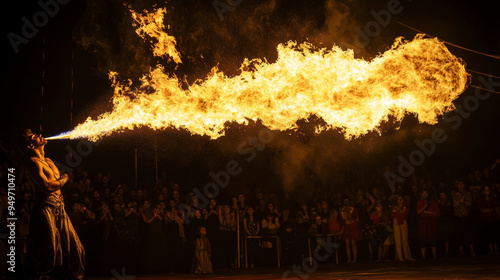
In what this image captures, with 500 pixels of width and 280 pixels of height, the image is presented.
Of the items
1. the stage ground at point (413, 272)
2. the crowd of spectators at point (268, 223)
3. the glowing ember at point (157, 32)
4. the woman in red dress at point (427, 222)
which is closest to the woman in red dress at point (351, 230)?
the crowd of spectators at point (268, 223)

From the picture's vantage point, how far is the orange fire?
10484 millimetres

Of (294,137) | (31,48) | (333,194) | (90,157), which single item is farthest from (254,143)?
(31,48)

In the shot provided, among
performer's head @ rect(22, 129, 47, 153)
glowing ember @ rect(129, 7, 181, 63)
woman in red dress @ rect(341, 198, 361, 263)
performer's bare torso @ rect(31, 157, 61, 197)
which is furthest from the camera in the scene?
glowing ember @ rect(129, 7, 181, 63)

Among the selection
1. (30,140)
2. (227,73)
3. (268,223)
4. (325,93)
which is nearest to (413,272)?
(325,93)

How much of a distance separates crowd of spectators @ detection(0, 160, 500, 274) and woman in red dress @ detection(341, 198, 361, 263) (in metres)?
0.02

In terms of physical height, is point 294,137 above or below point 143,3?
below

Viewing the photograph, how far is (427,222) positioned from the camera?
12766 millimetres

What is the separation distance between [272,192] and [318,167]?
1.66 metres

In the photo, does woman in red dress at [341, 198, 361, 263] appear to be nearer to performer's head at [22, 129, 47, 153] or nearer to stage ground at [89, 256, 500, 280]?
stage ground at [89, 256, 500, 280]

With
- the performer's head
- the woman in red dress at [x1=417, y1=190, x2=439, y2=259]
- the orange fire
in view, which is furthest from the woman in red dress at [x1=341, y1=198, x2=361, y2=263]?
the performer's head

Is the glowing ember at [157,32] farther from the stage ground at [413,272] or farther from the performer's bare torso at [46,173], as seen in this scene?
the performer's bare torso at [46,173]

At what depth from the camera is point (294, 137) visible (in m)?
15.7

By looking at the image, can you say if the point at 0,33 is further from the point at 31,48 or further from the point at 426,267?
the point at 426,267

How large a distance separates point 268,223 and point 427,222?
3.70 m
